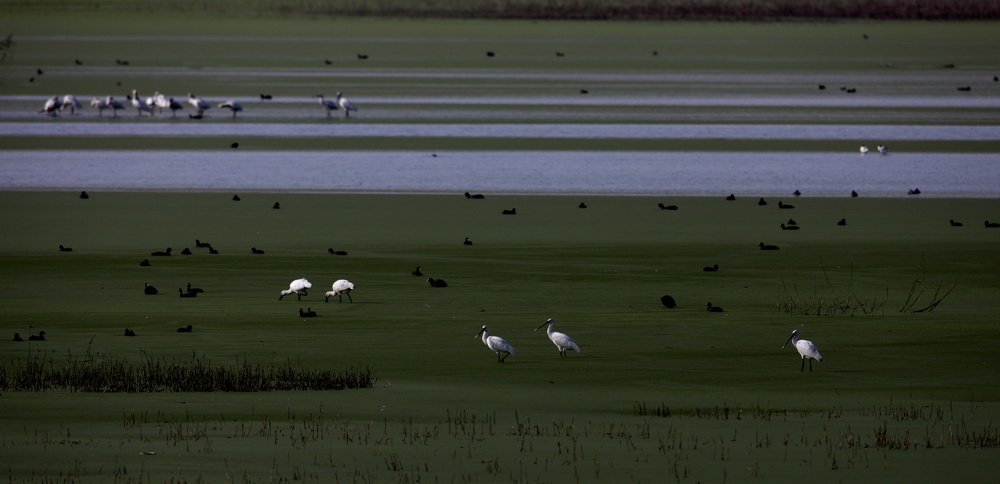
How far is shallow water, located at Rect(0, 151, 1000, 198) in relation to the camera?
29.2m

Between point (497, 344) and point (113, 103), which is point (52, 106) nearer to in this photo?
point (113, 103)

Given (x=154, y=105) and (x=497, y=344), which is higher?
(x=154, y=105)

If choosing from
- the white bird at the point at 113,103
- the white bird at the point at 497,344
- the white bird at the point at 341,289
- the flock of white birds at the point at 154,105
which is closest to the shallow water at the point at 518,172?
the flock of white birds at the point at 154,105

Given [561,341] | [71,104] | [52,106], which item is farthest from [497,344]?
[71,104]

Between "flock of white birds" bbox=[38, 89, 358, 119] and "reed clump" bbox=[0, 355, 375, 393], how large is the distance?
30592mm

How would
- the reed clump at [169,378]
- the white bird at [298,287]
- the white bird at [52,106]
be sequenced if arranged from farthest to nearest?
the white bird at [52,106] < the white bird at [298,287] < the reed clump at [169,378]

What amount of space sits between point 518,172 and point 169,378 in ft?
63.0

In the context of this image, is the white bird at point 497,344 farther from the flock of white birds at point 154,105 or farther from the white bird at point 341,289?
the flock of white birds at point 154,105

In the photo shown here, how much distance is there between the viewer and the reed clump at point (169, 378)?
12938mm

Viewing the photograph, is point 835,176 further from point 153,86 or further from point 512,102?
point 153,86

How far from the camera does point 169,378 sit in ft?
42.9

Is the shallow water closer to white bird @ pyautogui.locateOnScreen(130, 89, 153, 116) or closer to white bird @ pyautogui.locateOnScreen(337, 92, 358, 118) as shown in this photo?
white bird @ pyautogui.locateOnScreen(337, 92, 358, 118)

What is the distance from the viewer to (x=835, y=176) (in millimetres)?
31547

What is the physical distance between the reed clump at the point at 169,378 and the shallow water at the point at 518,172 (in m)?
15.1
